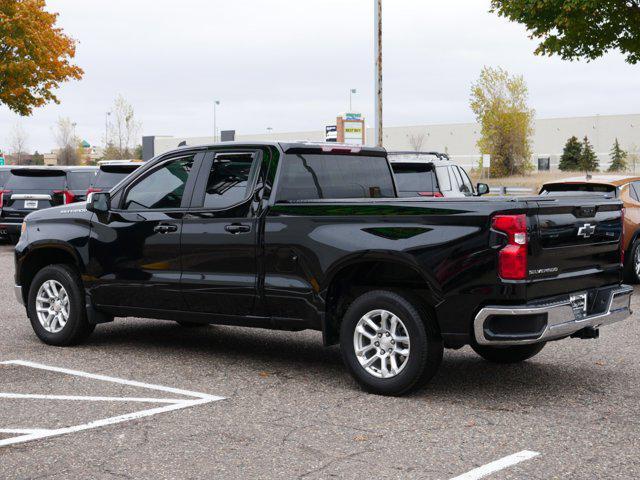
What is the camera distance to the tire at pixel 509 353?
798 centimetres

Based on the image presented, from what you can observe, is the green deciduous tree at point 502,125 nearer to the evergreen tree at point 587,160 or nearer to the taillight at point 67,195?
the evergreen tree at point 587,160

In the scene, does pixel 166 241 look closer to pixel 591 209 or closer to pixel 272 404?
pixel 272 404

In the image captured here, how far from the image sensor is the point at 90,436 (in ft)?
19.1

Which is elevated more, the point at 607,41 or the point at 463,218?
the point at 607,41

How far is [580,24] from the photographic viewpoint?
2650cm

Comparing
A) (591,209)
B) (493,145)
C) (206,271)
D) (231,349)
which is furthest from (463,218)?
(493,145)

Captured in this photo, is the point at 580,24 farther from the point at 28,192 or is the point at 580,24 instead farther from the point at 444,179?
the point at 28,192

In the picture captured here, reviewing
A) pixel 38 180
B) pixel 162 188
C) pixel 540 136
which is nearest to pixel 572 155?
pixel 540 136

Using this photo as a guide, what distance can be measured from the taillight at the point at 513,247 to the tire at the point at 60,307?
167 inches

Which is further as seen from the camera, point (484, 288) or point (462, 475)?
point (484, 288)

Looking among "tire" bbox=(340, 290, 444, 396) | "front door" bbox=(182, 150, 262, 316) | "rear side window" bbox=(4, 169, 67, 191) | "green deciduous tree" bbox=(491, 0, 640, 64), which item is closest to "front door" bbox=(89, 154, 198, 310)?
"front door" bbox=(182, 150, 262, 316)

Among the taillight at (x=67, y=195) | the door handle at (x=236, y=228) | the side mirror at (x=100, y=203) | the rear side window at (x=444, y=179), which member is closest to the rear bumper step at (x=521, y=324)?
the door handle at (x=236, y=228)

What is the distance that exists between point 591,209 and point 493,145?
6773 cm

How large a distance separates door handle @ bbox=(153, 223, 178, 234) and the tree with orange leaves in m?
31.8
